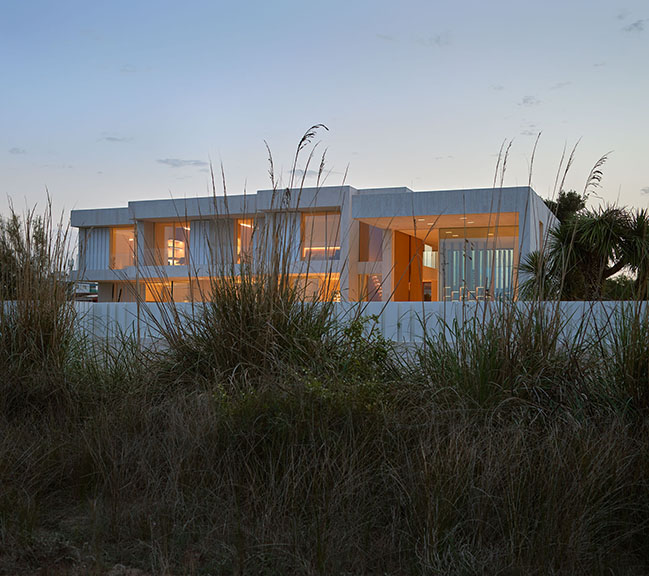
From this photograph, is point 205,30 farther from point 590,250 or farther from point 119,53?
point 590,250

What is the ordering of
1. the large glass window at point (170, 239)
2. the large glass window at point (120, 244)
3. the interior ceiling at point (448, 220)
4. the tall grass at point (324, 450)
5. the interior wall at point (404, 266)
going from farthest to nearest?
the large glass window at point (120, 244)
the large glass window at point (170, 239)
the interior wall at point (404, 266)
the interior ceiling at point (448, 220)
the tall grass at point (324, 450)

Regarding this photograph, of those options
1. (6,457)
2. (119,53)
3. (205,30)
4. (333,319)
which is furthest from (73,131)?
(6,457)

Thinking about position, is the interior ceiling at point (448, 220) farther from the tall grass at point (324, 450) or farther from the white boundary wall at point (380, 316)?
the tall grass at point (324, 450)

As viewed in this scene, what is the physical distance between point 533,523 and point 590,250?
10.4 meters

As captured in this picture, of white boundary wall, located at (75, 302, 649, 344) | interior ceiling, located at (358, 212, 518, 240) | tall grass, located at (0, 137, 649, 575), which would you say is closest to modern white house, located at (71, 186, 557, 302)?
interior ceiling, located at (358, 212, 518, 240)

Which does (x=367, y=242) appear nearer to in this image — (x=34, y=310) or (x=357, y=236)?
(x=357, y=236)

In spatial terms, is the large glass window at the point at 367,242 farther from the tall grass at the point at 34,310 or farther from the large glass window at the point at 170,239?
the tall grass at the point at 34,310

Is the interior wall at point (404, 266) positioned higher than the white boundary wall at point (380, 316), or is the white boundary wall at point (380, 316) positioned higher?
the interior wall at point (404, 266)

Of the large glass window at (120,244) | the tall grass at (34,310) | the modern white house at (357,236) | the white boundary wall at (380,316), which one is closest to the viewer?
the tall grass at (34,310)

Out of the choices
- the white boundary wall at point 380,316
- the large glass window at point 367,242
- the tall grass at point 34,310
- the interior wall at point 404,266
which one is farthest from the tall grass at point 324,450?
the interior wall at point 404,266

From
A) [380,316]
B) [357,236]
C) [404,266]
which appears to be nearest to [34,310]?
[380,316]

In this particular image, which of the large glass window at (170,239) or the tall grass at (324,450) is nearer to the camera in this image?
the tall grass at (324,450)

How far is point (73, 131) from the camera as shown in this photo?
34.6ft

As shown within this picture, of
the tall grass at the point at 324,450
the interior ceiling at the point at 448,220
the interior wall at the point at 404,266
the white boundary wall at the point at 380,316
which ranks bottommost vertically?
the tall grass at the point at 324,450
